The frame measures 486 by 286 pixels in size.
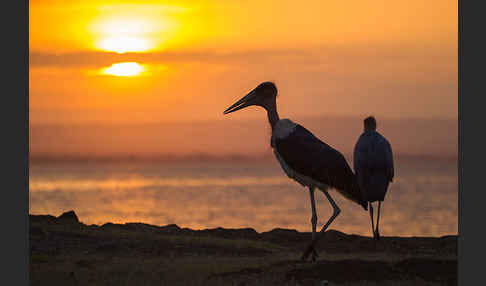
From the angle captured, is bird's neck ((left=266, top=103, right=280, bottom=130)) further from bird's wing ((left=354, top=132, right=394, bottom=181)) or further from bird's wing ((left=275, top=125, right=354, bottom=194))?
bird's wing ((left=354, top=132, right=394, bottom=181))

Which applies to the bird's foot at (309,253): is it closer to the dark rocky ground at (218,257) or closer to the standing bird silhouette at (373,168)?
the dark rocky ground at (218,257)

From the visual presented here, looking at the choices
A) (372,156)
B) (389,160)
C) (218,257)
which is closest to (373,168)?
(372,156)

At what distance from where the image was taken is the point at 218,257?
15.7 metres

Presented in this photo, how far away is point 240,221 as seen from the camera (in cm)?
4522

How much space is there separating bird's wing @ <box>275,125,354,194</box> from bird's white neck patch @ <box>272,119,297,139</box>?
0.15m

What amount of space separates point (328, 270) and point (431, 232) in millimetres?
24001

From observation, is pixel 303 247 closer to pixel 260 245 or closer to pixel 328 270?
pixel 260 245

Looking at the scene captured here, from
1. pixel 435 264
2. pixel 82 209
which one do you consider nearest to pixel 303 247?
pixel 435 264

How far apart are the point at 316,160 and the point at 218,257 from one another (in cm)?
266

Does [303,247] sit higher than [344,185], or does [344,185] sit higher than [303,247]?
[344,185]

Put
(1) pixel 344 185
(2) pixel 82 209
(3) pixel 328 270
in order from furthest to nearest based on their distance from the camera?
(2) pixel 82 209
(1) pixel 344 185
(3) pixel 328 270

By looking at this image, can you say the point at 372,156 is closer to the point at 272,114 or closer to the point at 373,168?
the point at 373,168

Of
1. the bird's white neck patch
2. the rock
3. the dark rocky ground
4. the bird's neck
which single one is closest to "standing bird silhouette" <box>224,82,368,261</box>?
the bird's white neck patch

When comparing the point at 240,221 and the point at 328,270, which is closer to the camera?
the point at 328,270
